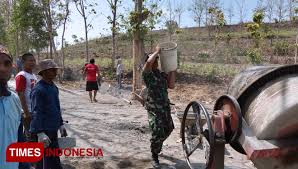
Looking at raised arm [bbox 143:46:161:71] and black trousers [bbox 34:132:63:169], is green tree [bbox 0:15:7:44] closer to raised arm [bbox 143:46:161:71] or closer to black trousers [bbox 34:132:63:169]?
raised arm [bbox 143:46:161:71]

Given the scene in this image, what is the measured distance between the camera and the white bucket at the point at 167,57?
19.0ft

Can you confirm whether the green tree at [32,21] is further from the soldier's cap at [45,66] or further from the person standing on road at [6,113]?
the person standing on road at [6,113]

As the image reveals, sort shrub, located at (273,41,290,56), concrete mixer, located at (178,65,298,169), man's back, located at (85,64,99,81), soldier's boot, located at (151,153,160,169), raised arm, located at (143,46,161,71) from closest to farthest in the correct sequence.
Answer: concrete mixer, located at (178,65,298,169) → raised arm, located at (143,46,161,71) → soldier's boot, located at (151,153,160,169) → man's back, located at (85,64,99,81) → shrub, located at (273,41,290,56)

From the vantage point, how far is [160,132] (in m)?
5.76

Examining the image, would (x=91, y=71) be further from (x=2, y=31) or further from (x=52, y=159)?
(x=2, y=31)

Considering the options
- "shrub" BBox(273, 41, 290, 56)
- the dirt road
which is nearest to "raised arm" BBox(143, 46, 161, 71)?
the dirt road

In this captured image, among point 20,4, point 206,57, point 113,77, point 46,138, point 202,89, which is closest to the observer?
point 46,138

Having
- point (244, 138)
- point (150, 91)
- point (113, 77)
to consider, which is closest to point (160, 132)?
point (150, 91)

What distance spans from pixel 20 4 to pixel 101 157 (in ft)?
71.1

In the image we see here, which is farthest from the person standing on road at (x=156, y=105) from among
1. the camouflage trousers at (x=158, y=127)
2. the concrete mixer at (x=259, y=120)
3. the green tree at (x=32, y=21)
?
the green tree at (x=32, y=21)

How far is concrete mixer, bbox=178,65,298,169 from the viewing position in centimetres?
343

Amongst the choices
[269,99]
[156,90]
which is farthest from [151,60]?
[269,99]

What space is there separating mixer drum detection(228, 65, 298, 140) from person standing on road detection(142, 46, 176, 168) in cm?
160

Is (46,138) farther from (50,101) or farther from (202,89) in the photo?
(202,89)
